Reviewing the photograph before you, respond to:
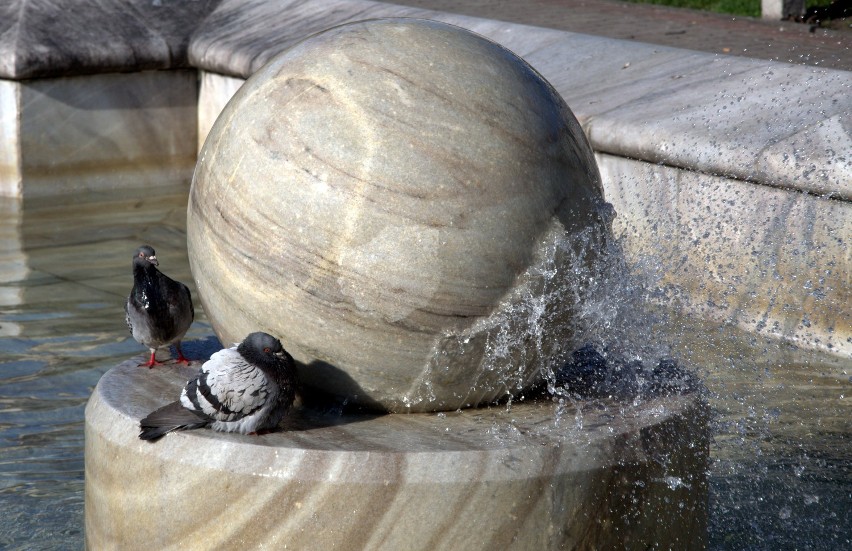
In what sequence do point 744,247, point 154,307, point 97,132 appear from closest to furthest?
point 154,307 < point 744,247 < point 97,132

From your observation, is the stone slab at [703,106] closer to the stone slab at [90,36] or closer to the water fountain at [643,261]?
the water fountain at [643,261]

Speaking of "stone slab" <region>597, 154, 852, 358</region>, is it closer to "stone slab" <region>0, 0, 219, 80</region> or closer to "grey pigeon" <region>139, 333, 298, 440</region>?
"grey pigeon" <region>139, 333, 298, 440</region>

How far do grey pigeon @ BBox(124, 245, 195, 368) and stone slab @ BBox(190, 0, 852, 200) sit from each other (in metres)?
3.70

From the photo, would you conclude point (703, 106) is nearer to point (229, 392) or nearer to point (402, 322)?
point (402, 322)

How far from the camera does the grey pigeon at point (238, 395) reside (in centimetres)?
393

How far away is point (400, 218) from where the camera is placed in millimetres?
3943

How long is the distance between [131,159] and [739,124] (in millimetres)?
5799

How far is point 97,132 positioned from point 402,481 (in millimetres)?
7755

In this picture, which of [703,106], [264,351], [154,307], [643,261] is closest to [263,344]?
[264,351]

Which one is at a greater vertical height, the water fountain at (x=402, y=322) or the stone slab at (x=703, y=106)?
the water fountain at (x=402, y=322)

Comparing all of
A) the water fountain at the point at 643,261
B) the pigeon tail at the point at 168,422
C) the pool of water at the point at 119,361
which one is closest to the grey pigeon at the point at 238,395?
the pigeon tail at the point at 168,422

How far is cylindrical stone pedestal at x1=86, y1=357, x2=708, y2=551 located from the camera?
377 centimetres

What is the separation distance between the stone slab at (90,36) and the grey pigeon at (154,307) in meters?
6.06

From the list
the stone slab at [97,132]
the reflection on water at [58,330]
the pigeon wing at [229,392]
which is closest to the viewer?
the pigeon wing at [229,392]
